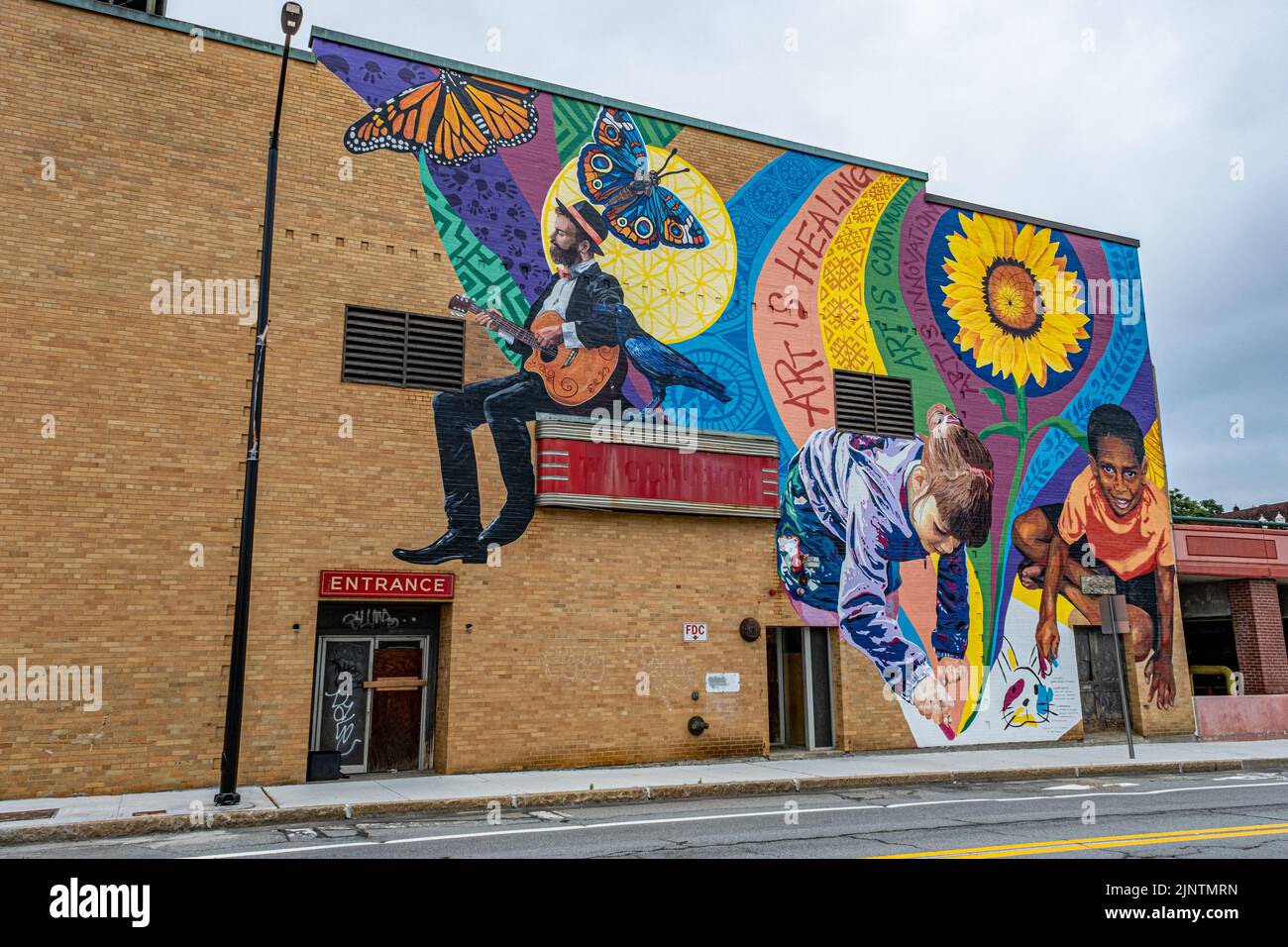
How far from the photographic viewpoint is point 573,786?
13.0 m

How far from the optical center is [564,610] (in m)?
15.4

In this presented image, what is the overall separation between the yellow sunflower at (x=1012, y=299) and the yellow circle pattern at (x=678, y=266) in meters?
5.55

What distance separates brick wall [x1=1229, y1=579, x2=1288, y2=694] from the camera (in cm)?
2169

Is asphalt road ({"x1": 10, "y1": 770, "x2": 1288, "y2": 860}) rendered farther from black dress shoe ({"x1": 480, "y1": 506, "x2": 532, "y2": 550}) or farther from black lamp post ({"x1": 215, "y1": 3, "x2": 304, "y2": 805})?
black dress shoe ({"x1": 480, "y1": 506, "x2": 532, "y2": 550})

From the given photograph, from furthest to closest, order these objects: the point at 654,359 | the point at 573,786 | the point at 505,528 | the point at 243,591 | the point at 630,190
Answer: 1. the point at 630,190
2. the point at 654,359
3. the point at 505,528
4. the point at 573,786
5. the point at 243,591

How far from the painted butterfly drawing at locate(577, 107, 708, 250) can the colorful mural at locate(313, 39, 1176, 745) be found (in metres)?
0.05

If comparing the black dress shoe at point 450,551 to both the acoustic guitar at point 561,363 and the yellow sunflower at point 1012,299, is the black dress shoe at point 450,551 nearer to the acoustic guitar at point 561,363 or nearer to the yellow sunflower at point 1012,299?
the acoustic guitar at point 561,363

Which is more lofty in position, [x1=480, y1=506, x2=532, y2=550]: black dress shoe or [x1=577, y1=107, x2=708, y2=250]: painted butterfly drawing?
[x1=577, y1=107, x2=708, y2=250]: painted butterfly drawing

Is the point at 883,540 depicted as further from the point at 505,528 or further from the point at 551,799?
the point at 551,799

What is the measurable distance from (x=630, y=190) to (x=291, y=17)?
747cm
